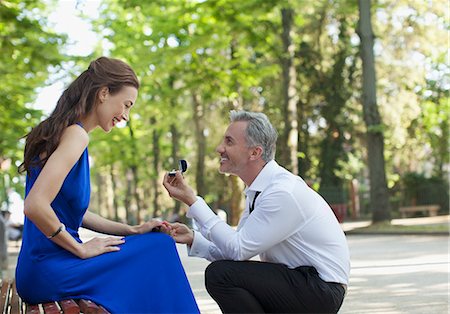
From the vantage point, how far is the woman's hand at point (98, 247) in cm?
407

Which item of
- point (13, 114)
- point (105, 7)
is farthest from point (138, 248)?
point (105, 7)

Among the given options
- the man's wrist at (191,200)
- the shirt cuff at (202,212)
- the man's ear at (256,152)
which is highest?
the man's ear at (256,152)

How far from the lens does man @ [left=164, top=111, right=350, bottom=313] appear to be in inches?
173

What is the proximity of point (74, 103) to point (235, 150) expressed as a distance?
0.96m

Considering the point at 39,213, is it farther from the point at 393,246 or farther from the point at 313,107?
the point at 313,107

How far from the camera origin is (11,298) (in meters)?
4.89

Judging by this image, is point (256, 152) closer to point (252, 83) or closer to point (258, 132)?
point (258, 132)

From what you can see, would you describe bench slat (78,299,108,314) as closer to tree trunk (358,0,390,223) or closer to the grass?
the grass

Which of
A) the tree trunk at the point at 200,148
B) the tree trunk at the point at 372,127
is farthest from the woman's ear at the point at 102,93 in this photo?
the tree trunk at the point at 200,148

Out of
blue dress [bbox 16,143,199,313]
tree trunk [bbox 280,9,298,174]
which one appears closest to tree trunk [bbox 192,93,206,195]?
tree trunk [bbox 280,9,298,174]

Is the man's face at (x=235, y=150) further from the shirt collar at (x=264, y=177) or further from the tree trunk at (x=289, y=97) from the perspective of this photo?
the tree trunk at (x=289, y=97)

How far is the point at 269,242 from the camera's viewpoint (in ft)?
14.5

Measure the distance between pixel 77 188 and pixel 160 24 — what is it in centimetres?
2219

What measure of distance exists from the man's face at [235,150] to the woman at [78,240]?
64 centimetres
